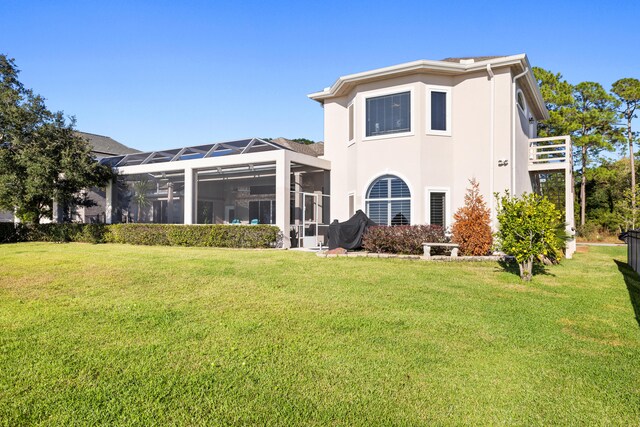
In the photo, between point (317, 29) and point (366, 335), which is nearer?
point (366, 335)

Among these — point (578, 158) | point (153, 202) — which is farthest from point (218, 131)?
point (578, 158)

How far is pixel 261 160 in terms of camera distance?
1734cm

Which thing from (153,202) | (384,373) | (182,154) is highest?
(182,154)

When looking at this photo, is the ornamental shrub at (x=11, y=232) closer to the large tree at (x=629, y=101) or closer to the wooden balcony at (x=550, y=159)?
the wooden balcony at (x=550, y=159)

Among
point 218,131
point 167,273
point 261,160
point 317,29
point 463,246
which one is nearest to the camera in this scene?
point 167,273

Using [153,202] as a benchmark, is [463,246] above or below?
below

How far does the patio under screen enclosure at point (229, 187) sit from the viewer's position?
1723 cm

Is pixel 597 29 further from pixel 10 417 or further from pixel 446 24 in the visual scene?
pixel 10 417

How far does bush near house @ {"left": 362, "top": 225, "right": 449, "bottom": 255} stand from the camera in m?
12.9

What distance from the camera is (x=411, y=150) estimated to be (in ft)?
48.1

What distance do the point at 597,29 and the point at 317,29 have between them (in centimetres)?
995

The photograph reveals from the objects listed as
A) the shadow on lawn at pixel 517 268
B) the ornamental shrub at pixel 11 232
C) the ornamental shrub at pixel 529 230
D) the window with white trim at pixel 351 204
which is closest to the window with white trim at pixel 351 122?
the window with white trim at pixel 351 204

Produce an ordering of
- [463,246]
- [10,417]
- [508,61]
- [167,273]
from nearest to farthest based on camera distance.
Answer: [10,417], [167,273], [463,246], [508,61]

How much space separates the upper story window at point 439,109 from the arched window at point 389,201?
235 centimetres
